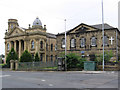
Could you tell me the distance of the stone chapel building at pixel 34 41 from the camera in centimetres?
4703

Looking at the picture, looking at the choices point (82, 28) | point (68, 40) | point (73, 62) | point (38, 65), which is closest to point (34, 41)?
point (68, 40)

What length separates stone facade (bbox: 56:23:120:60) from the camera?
108 ft

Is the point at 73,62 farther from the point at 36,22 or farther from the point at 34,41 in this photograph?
the point at 36,22

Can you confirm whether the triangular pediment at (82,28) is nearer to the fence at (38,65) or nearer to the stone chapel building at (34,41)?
the fence at (38,65)

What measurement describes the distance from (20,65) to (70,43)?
1219 cm

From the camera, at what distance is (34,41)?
1863 inches

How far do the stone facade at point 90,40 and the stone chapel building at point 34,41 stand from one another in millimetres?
9405

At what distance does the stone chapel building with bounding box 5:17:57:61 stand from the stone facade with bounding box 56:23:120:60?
370 inches

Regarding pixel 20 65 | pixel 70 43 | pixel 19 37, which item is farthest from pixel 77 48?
pixel 19 37

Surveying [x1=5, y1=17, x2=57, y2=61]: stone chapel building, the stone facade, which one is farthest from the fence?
[x1=5, y1=17, x2=57, y2=61]: stone chapel building

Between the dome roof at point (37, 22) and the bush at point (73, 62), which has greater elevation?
the dome roof at point (37, 22)

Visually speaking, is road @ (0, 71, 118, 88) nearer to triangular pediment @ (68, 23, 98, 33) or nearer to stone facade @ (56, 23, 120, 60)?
stone facade @ (56, 23, 120, 60)

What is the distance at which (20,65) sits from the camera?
35.9m

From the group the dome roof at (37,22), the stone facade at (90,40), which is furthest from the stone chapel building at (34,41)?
the stone facade at (90,40)
